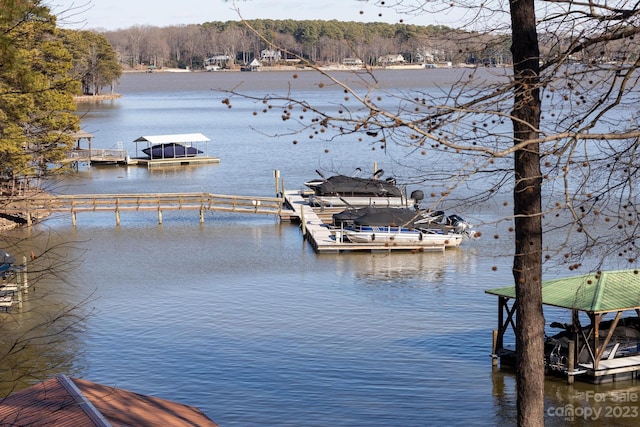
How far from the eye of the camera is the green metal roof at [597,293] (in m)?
18.2

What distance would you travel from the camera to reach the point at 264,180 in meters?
53.9

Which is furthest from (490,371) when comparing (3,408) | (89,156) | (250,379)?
(89,156)

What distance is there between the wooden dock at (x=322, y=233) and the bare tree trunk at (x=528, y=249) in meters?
20.1

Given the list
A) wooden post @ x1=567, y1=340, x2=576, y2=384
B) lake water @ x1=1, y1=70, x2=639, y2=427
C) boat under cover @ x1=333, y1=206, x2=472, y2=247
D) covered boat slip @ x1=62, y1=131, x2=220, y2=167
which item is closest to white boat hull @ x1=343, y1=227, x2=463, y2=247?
boat under cover @ x1=333, y1=206, x2=472, y2=247

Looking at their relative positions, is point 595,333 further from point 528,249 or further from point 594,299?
point 528,249

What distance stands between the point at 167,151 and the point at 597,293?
45.4m

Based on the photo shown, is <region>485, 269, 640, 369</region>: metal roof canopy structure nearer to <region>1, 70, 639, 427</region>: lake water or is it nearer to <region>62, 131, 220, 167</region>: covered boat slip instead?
<region>1, 70, 639, 427</region>: lake water

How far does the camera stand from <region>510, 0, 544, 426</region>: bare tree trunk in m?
8.90

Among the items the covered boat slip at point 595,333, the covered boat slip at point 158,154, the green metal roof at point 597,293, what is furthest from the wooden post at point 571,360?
the covered boat slip at point 158,154

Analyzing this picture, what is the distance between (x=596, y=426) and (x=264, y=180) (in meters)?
38.3

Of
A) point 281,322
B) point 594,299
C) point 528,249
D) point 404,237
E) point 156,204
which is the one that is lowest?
point 281,322

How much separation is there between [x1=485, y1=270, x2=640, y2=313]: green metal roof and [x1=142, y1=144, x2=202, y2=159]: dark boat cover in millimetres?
43418

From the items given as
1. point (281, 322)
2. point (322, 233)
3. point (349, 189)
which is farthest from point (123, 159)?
point (281, 322)

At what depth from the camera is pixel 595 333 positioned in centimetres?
1828
